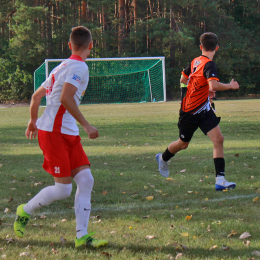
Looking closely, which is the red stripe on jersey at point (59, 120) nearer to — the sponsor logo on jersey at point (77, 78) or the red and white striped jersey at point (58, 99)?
the red and white striped jersey at point (58, 99)

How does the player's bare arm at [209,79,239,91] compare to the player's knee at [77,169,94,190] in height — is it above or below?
above

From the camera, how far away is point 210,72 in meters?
4.88

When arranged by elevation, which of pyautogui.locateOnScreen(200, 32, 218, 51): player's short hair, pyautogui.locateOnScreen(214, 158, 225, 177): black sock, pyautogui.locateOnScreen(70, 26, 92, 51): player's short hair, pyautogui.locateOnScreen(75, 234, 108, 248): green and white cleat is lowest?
pyautogui.locateOnScreen(214, 158, 225, 177): black sock

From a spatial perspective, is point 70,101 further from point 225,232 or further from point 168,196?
point 168,196

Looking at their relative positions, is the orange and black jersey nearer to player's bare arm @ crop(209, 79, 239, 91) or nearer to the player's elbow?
player's bare arm @ crop(209, 79, 239, 91)

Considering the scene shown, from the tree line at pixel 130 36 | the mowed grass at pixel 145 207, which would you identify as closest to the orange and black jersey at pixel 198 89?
the mowed grass at pixel 145 207

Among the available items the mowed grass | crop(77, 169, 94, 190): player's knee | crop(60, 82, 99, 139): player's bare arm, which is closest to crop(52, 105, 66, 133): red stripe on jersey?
crop(60, 82, 99, 139): player's bare arm

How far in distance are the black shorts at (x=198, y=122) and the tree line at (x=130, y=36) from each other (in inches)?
1250

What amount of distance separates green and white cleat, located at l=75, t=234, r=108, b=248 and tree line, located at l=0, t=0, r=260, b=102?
34.2 m

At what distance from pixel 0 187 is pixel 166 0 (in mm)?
35872

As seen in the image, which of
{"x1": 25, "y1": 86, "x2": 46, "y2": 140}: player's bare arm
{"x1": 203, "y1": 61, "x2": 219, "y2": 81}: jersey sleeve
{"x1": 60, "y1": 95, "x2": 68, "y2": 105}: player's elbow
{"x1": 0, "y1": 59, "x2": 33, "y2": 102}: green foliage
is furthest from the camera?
{"x1": 0, "y1": 59, "x2": 33, "y2": 102}: green foliage

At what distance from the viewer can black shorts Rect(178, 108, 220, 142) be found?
5168 mm

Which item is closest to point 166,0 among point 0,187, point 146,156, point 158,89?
point 158,89

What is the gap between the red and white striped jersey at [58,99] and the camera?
320 cm
